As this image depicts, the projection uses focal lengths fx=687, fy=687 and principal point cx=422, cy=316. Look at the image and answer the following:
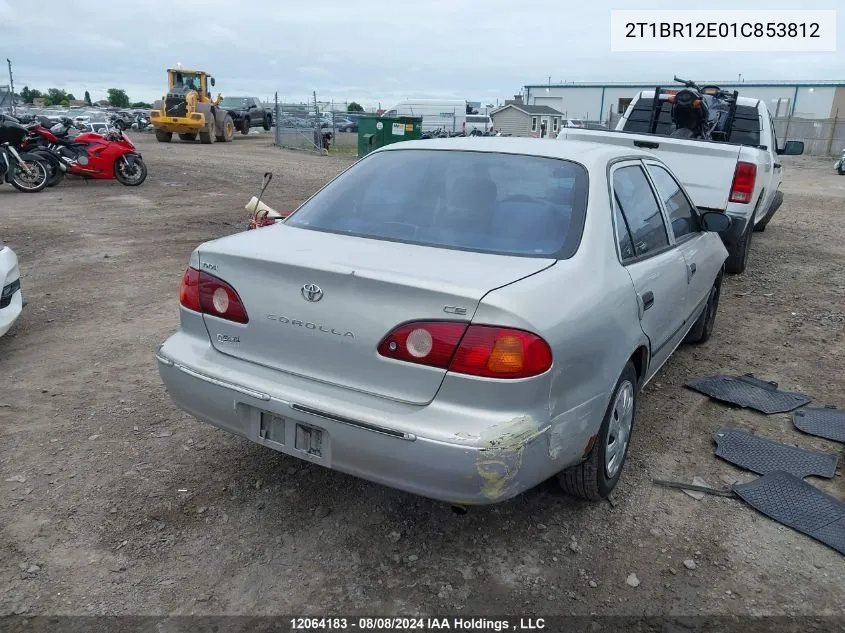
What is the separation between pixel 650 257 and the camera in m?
3.47

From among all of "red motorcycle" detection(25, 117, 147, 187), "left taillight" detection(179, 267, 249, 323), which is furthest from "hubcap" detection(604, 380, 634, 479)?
"red motorcycle" detection(25, 117, 147, 187)

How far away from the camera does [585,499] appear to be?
321cm

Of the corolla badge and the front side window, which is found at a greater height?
the front side window

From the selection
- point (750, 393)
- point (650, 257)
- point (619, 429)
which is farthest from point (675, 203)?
point (619, 429)

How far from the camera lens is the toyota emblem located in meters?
2.61

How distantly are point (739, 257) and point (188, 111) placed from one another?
79.3 feet

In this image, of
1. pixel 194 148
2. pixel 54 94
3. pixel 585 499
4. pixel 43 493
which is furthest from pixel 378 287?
pixel 54 94

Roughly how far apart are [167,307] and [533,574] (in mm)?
4382

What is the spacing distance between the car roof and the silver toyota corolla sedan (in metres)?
0.02

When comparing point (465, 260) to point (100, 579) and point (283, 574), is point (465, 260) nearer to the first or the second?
point (283, 574)

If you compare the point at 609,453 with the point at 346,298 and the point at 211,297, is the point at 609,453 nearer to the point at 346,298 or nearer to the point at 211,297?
the point at 346,298

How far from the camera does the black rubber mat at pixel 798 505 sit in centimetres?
308

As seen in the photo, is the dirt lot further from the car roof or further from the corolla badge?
the car roof

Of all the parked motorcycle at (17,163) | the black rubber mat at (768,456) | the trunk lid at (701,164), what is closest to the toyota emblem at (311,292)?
the black rubber mat at (768,456)
